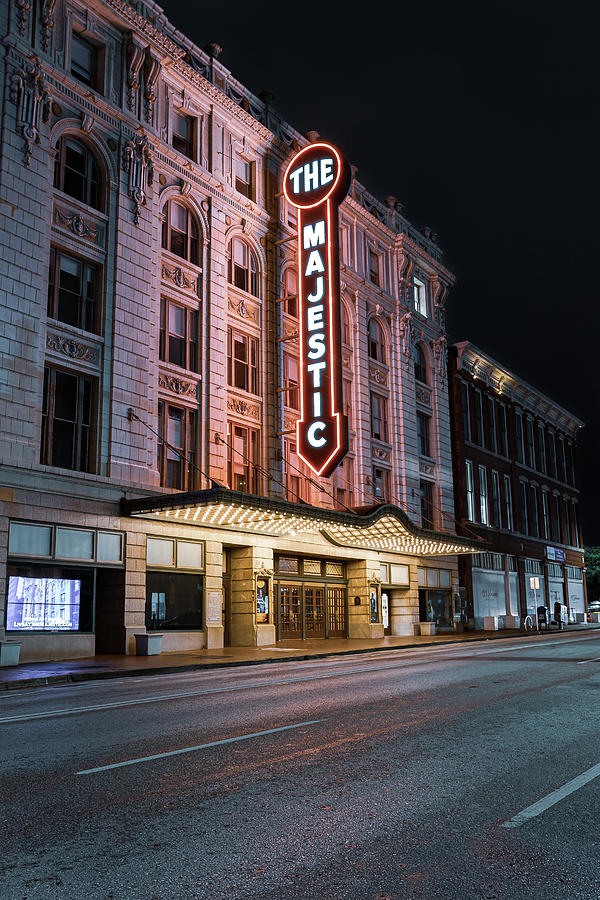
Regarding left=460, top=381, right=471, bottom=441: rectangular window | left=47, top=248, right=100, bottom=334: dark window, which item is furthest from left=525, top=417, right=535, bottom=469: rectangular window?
left=47, top=248, right=100, bottom=334: dark window

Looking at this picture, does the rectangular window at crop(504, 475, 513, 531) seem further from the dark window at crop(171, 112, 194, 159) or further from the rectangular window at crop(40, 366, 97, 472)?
the rectangular window at crop(40, 366, 97, 472)

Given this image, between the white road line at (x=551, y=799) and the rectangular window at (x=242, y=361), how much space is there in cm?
2519

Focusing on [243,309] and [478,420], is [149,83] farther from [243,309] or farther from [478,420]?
[478,420]

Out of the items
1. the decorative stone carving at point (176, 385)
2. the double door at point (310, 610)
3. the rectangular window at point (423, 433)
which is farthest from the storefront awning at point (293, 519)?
the rectangular window at point (423, 433)

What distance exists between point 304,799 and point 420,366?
41.7m

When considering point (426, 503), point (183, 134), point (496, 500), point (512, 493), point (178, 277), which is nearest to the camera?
point (178, 277)

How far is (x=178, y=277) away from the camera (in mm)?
28906

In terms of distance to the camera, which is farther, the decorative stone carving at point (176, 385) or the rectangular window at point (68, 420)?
the decorative stone carving at point (176, 385)

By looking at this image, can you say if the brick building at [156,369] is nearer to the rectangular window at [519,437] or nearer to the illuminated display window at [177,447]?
the illuminated display window at [177,447]

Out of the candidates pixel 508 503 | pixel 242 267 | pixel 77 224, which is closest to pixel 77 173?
pixel 77 224

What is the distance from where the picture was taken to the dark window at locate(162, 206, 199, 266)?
95.3ft

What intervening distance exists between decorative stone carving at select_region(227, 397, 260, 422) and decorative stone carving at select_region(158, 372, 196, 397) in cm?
222

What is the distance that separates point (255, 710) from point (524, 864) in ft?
21.9

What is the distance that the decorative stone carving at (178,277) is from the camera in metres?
28.5
